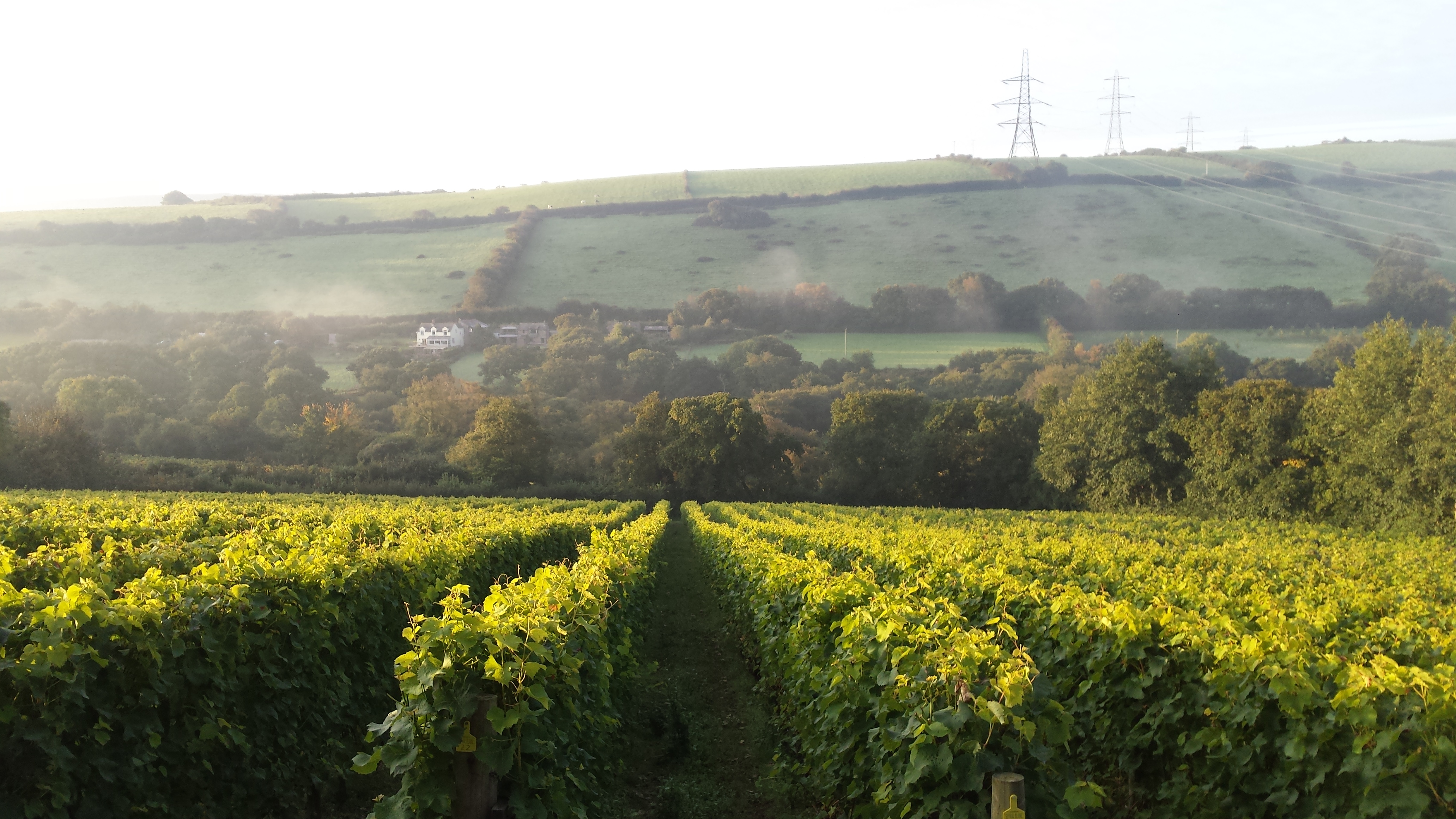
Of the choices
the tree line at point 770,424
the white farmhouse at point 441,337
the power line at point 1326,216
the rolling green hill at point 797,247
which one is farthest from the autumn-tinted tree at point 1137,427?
the power line at point 1326,216

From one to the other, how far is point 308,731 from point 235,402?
Result: 76229 millimetres

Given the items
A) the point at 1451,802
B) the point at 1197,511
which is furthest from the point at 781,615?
the point at 1197,511

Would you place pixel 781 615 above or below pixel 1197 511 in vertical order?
above

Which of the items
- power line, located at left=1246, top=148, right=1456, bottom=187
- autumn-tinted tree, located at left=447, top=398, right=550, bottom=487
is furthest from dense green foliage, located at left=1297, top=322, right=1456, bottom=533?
power line, located at left=1246, top=148, right=1456, bottom=187

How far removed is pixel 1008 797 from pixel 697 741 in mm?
6048

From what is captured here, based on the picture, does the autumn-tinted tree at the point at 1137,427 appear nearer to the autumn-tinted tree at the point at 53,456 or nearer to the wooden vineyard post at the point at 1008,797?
the wooden vineyard post at the point at 1008,797

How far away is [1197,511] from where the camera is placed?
42656mm

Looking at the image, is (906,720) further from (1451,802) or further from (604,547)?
(604,547)

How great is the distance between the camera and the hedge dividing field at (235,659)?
4.31 metres

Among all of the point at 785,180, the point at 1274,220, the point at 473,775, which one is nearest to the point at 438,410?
the point at 473,775

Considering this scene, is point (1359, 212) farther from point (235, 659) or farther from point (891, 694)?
point (235, 659)

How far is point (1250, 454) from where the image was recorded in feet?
133

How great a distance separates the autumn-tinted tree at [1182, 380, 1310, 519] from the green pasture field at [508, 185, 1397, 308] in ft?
209

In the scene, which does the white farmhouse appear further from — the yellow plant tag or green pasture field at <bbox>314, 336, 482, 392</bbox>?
the yellow plant tag
